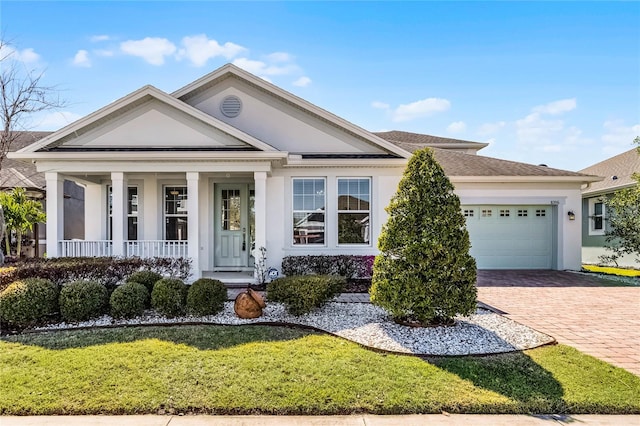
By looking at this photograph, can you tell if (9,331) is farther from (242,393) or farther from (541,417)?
(541,417)

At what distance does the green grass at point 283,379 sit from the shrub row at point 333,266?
5158 mm

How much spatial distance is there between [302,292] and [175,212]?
6.82m

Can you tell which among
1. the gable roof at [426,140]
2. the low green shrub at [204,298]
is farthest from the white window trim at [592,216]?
the low green shrub at [204,298]

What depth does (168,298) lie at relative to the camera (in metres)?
7.02

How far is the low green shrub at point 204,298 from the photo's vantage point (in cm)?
707

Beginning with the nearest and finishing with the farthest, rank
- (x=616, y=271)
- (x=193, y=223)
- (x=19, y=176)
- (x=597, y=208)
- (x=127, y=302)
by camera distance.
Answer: (x=127, y=302) → (x=193, y=223) → (x=616, y=271) → (x=19, y=176) → (x=597, y=208)

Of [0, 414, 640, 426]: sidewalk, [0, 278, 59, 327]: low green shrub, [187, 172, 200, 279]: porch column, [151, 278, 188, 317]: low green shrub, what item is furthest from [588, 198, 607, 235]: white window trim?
[0, 278, 59, 327]: low green shrub

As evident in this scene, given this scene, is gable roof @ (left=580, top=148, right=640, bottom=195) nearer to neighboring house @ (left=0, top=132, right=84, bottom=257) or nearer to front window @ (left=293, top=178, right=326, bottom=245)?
front window @ (left=293, top=178, right=326, bottom=245)

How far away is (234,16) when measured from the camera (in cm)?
955

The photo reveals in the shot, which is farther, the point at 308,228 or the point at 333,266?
the point at 308,228

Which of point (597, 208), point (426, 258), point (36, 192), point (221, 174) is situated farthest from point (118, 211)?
point (597, 208)

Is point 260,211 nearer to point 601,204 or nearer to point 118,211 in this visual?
point 118,211

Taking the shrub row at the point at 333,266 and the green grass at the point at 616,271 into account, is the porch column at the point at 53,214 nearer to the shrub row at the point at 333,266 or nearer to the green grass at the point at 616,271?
the shrub row at the point at 333,266

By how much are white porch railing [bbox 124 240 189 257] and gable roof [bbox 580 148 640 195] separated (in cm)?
1520
